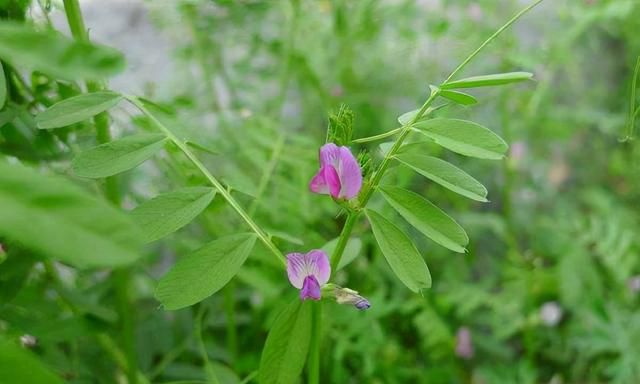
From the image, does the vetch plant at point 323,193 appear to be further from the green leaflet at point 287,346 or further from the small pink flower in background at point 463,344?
the small pink flower in background at point 463,344

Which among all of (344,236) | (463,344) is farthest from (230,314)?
(463,344)

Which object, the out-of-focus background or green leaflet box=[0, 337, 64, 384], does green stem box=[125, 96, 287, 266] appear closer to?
the out-of-focus background

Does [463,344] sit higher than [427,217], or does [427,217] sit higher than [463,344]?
[427,217]

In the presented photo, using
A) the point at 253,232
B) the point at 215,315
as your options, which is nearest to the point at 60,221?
the point at 253,232

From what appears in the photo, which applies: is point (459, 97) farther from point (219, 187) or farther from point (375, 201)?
point (375, 201)

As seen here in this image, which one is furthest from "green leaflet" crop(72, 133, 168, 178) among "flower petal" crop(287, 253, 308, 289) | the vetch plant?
"flower petal" crop(287, 253, 308, 289)

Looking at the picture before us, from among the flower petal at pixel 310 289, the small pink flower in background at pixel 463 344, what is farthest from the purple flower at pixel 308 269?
the small pink flower in background at pixel 463 344

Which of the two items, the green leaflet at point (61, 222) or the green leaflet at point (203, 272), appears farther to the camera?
the green leaflet at point (203, 272)
